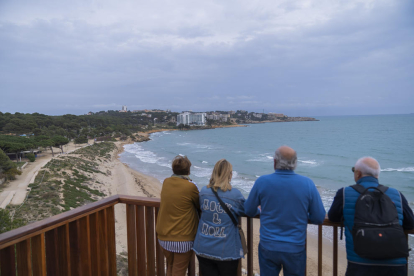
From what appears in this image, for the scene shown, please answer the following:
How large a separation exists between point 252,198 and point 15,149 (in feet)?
116

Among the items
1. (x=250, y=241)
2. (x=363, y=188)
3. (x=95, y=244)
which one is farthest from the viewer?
(x=95, y=244)

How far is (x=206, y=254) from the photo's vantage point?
81.2 inches

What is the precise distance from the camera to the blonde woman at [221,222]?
2.03m

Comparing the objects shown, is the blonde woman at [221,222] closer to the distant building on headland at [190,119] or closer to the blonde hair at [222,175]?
the blonde hair at [222,175]

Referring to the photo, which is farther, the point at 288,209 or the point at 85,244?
the point at 85,244

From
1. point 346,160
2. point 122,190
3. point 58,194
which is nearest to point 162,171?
point 122,190

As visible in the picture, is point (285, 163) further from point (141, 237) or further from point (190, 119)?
point (190, 119)

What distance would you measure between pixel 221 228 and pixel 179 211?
38cm

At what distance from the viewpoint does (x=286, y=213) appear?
1.89 meters

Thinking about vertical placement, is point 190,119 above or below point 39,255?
above

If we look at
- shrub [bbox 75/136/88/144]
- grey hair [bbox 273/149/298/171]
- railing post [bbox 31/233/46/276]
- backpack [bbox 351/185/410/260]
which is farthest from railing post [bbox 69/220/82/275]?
shrub [bbox 75/136/88/144]

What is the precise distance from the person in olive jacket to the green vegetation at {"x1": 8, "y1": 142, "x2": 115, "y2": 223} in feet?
43.3

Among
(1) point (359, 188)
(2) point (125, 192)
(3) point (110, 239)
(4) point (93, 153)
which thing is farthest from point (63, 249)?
(4) point (93, 153)

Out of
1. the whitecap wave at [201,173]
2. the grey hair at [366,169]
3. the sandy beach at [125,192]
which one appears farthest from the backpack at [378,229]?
the whitecap wave at [201,173]
